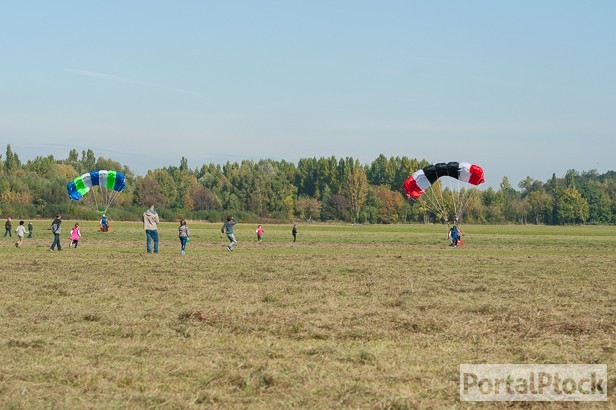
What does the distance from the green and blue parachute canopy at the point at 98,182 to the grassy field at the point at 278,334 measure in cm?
2768

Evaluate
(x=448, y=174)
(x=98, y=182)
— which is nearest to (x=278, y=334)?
(x=448, y=174)

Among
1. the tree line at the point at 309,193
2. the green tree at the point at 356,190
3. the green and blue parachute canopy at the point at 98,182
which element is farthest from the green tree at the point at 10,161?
the green and blue parachute canopy at the point at 98,182

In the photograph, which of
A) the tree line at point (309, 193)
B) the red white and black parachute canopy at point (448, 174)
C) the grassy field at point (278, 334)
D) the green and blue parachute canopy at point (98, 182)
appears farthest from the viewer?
the tree line at point (309, 193)

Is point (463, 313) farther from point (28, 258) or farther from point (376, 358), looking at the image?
point (28, 258)

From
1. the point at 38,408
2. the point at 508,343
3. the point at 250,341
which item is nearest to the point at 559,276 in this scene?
the point at 508,343

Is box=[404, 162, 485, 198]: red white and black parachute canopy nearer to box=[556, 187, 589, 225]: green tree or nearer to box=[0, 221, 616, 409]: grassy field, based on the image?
box=[0, 221, 616, 409]: grassy field

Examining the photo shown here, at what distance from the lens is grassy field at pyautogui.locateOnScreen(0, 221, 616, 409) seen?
25.6 ft

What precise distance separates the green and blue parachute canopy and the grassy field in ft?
90.8

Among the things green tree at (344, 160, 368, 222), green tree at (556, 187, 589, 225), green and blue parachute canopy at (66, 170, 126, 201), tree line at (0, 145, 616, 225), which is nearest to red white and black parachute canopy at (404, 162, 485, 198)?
green and blue parachute canopy at (66, 170, 126, 201)

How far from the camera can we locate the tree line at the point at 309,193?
436ft

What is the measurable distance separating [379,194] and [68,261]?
12931 centimetres

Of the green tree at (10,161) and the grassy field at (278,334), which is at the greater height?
the green tree at (10,161)

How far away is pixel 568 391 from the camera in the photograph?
7895 mm

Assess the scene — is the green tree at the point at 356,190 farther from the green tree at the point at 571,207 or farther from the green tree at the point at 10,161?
the green tree at the point at 10,161
